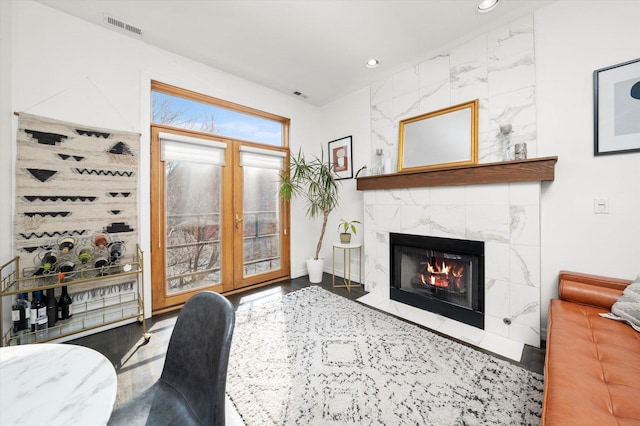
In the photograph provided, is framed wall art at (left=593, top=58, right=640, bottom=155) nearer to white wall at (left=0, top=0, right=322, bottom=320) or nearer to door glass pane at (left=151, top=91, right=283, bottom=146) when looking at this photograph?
door glass pane at (left=151, top=91, right=283, bottom=146)

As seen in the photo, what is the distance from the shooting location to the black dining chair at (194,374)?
761mm

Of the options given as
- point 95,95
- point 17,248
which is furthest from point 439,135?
point 17,248

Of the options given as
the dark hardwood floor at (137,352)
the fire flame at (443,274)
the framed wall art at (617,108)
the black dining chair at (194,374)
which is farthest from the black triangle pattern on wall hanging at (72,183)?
the framed wall art at (617,108)

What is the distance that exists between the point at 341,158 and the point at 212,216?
2093 mm

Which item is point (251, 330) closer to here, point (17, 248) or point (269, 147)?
point (17, 248)

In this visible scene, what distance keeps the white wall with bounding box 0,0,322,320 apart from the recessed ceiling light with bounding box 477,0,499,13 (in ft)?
9.37

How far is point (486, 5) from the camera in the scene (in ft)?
6.72

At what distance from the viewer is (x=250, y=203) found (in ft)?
11.5

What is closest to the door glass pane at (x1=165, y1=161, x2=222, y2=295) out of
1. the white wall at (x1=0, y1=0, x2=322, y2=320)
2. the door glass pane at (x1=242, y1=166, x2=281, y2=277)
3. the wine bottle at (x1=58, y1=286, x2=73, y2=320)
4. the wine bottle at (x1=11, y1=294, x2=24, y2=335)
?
the white wall at (x1=0, y1=0, x2=322, y2=320)

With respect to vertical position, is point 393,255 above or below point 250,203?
below

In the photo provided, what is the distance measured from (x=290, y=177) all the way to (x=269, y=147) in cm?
55

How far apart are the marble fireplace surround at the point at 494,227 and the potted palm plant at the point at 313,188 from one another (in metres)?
1.18

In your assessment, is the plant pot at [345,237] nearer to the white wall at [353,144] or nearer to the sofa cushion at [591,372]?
the white wall at [353,144]

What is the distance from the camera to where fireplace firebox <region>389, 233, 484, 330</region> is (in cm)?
238
